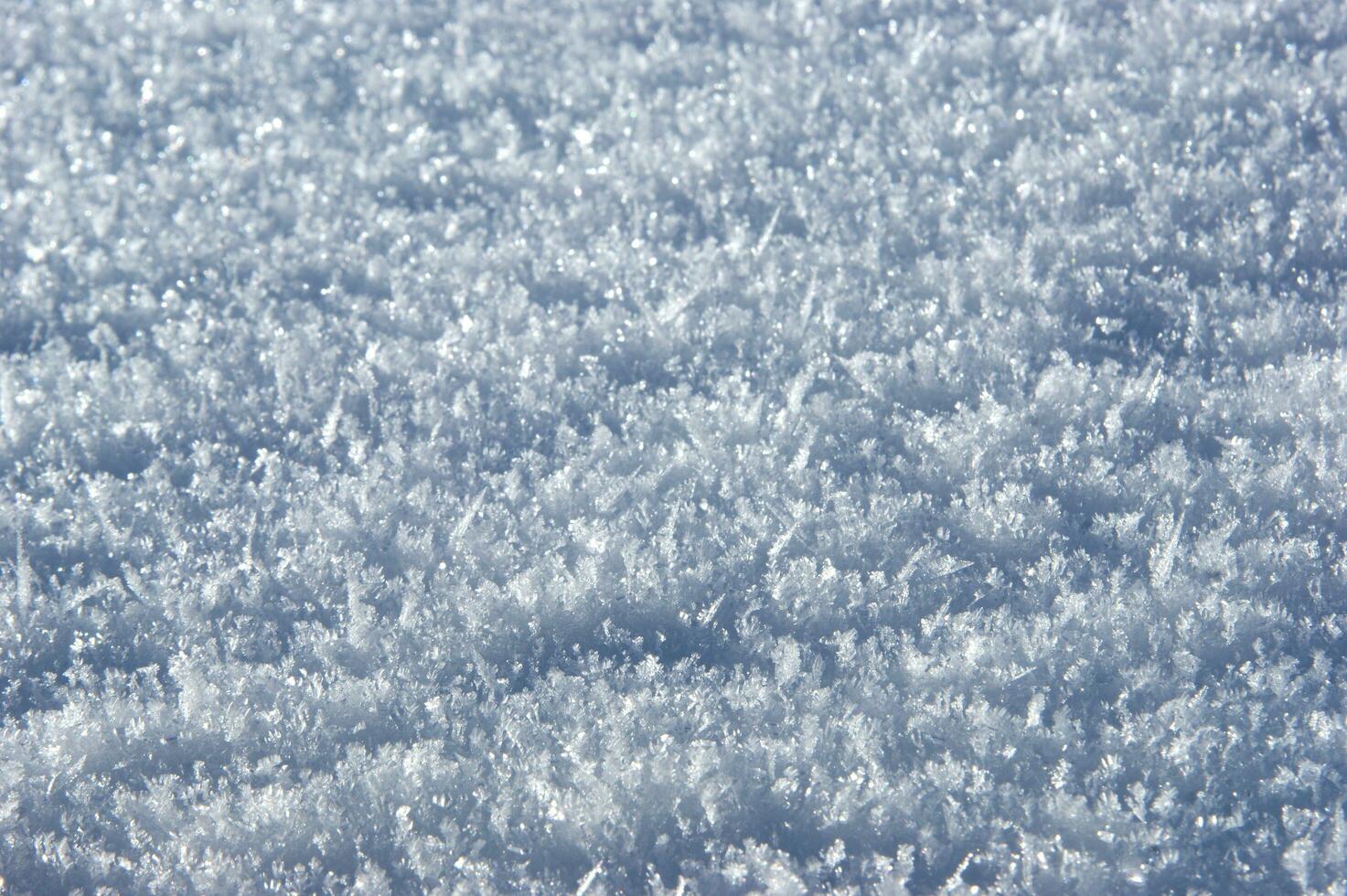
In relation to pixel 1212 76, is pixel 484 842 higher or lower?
lower

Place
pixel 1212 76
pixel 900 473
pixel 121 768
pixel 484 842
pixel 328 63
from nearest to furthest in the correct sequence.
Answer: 1. pixel 484 842
2. pixel 121 768
3. pixel 900 473
4. pixel 1212 76
5. pixel 328 63

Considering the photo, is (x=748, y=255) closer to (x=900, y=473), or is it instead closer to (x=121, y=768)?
(x=900, y=473)

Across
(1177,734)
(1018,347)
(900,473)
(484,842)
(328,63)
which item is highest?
(328,63)

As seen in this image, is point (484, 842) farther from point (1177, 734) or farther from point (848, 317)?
point (848, 317)

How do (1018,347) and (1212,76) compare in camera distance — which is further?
(1212,76)

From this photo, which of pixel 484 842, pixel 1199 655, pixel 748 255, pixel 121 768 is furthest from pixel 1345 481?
pixel 121 768

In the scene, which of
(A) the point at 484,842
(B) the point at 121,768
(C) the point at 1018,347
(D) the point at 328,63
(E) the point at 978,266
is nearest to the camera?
(A) the point at 484,842
